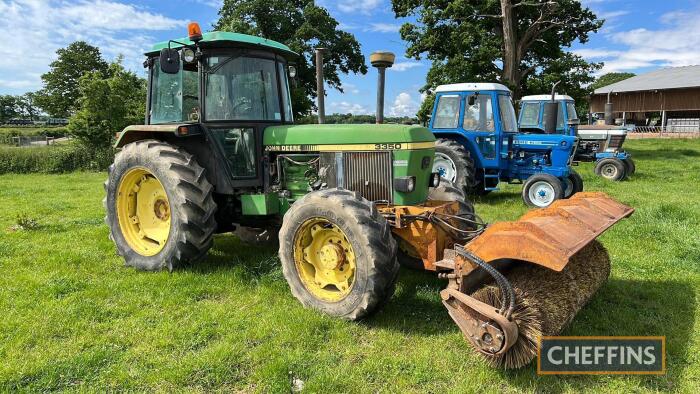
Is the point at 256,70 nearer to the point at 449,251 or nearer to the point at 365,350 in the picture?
the point at 449,251

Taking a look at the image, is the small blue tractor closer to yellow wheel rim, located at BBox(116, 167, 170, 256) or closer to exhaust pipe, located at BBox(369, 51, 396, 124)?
exhaust pipe, located at BBox(369, 51, 396, 124)

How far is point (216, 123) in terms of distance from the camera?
5.03 meters

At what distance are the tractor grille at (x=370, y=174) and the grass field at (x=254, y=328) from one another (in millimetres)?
977

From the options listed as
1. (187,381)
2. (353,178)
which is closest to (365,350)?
(187,381)

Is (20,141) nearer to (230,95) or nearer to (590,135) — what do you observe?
(230,95)

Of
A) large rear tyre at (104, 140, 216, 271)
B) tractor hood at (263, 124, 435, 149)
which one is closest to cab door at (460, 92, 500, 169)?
tractor hood at (263, 124, 435, 149)

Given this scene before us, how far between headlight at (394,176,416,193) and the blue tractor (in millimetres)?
4989

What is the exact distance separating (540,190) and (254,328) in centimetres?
713

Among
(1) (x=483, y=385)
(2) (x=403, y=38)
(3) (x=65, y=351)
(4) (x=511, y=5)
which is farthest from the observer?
(2) (x=403, y=38)

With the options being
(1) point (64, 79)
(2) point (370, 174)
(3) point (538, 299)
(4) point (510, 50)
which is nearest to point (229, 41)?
(2) point (370, 174)

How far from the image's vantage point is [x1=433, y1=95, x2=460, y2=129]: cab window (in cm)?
991

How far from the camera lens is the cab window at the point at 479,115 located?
958cm

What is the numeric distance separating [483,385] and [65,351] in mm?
2982

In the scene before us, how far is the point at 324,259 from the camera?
4.08 meters
